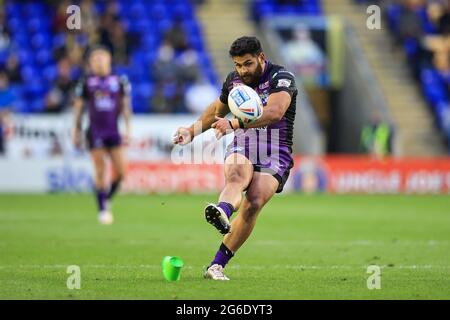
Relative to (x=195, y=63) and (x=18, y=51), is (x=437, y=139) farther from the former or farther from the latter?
(x=18, y=51)

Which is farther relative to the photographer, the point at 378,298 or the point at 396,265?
the point at 396,265

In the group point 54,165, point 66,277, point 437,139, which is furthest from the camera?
point 437,139

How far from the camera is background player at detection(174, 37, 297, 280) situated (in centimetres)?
985

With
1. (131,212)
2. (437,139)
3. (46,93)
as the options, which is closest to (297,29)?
(437,139)

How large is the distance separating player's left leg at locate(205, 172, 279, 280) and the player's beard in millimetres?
907

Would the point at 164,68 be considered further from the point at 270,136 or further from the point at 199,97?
the point at 270,136

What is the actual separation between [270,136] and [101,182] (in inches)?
312

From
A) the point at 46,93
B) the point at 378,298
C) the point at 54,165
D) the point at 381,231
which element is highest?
the point at 46,93

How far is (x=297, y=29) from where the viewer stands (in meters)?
33.0

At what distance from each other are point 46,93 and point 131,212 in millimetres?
8930

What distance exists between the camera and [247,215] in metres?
10.1

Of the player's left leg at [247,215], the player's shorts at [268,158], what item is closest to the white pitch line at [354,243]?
the player's shorts at [268,158]

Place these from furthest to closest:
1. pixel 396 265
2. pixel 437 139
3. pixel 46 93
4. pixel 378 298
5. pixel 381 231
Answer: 1. pixel 437 139
2. pixel 46 93
3. pixel 381 231
4. pixel 396 265
5. pixel 378 298

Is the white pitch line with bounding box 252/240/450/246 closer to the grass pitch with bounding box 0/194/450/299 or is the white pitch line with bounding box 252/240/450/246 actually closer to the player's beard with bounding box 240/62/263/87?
the grass pitch with bounding box 0/194/450/299
